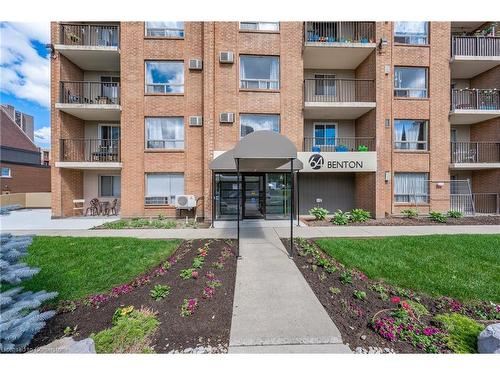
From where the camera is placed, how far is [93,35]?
Answer: 1256 cm

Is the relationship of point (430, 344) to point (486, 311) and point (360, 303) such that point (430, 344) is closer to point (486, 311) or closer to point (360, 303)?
point (360, 303)

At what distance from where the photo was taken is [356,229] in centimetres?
902

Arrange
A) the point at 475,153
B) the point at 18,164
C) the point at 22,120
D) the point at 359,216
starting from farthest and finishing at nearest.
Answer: the point at 22,120
the point at 18,164
the point at 475,153
the point at 359,216

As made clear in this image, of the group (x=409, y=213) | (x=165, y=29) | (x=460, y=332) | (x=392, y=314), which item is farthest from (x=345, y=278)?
(x=165, y=29)

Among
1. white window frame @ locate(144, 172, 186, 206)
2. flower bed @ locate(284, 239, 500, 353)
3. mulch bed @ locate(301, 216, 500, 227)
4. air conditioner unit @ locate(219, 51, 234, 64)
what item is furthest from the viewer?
white window frame @ locate(144, 172, 186, 206)

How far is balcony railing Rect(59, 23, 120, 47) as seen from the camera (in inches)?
476

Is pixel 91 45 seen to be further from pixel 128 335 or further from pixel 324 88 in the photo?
pixel 128 335

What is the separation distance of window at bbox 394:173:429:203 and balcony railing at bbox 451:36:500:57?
287 inches

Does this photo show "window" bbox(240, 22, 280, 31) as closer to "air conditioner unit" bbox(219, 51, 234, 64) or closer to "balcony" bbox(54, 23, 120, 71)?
"air conditioner unit" bbox(219, 51, 234, 64)

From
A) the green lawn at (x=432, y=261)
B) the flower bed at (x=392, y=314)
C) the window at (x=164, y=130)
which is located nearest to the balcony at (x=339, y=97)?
the window at (x=164, y=130)

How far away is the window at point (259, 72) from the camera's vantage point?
11547 mm

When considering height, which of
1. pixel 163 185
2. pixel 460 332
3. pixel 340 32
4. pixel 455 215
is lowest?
pixel 460 332

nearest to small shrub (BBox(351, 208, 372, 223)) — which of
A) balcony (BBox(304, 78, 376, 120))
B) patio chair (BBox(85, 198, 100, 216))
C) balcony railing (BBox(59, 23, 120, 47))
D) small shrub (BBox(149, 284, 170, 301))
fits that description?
balcony (BBox(304, 78, 376, 120))

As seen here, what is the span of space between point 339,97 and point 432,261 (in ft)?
33.6
